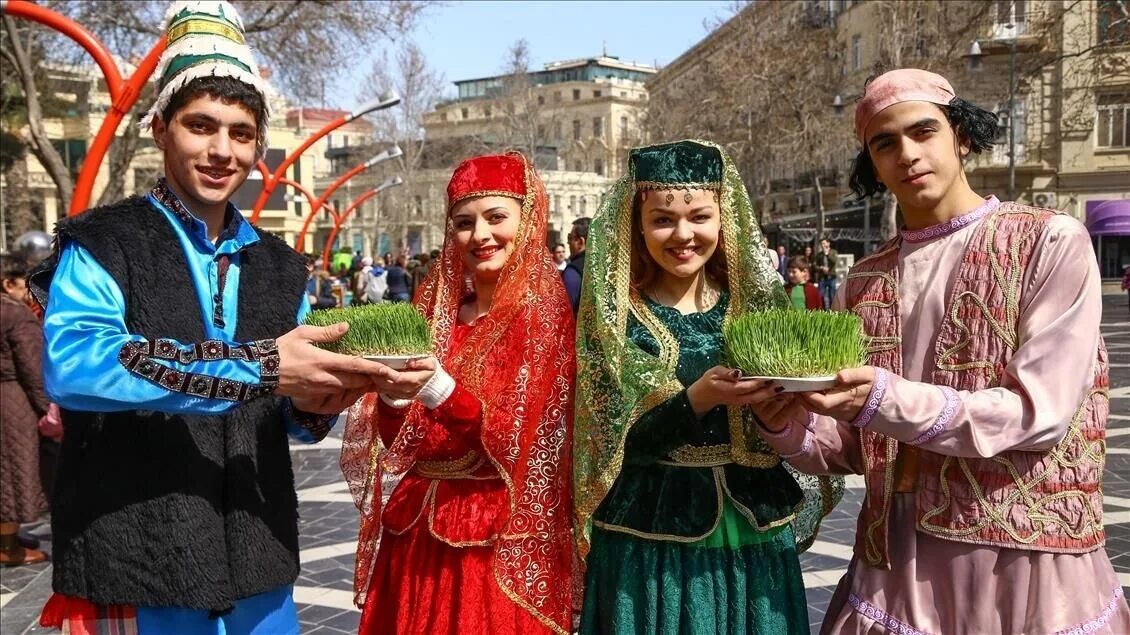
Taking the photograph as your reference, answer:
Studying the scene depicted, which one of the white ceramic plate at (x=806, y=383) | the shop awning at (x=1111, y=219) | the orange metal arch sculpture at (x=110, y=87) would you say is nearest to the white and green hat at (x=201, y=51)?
the white ceramic plate at (x=806, y=383)

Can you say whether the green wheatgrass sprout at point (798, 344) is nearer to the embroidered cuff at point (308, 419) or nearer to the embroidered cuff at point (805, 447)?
the embroidered cuff at point (805, 447)

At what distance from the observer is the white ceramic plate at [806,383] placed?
185cm

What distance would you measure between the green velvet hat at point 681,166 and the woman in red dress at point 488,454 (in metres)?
0.47

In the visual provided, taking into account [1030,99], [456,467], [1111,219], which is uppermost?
[1030,99]

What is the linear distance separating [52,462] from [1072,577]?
570 centimetres

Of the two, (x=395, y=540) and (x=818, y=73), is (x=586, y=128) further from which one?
(x=395, y=540)

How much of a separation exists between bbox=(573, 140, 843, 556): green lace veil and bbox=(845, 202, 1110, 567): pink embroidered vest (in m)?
0.49

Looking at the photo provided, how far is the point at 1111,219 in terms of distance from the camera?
1023 inches

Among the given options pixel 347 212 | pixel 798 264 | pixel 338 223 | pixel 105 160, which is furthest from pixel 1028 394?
pixel 105 160

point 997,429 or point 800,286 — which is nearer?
point 997,429

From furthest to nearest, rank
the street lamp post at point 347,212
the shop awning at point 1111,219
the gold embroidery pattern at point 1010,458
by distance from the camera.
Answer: the street lamp post at point 347,212 → the shop awning at point 1111,219 → the gold embroidery pattern at point 1010,458

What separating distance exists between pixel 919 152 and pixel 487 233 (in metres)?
1.28

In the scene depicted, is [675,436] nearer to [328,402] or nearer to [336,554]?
[328,402]

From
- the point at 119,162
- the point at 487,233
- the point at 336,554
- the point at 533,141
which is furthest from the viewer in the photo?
the point at 533,141
